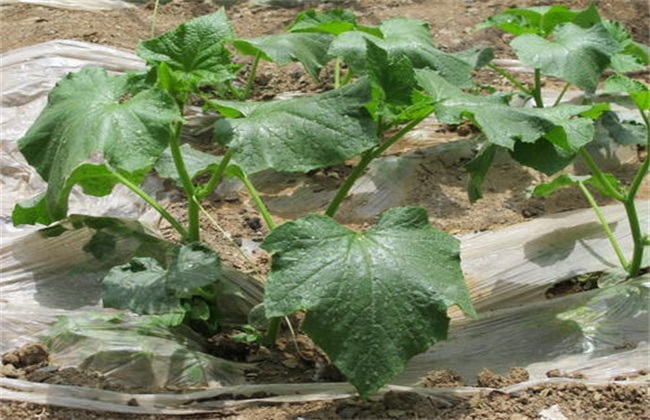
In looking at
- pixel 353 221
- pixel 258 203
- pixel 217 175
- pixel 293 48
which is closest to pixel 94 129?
pixel 217 175

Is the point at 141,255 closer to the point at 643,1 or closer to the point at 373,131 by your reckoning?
the point at 373,131

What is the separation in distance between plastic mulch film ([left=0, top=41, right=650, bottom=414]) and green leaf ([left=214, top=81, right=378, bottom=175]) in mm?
673

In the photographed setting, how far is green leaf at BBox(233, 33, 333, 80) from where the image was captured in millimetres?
3502

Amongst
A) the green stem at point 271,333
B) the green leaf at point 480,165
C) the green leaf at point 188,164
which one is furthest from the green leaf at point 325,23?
the green stem at point 271,333

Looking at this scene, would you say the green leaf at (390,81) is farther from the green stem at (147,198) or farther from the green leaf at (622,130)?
the green leaf at (622,130)

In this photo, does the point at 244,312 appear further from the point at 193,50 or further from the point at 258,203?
the point at 193,50

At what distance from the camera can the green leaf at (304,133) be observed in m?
2.72

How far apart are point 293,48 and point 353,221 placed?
845mm

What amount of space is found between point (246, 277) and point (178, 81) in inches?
29.0

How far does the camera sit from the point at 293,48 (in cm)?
360

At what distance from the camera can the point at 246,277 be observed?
11.2ft

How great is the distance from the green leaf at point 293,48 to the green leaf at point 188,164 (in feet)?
1.25

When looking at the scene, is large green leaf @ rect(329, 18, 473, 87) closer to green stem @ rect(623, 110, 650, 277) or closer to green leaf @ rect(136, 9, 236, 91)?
green leaf @ rect(136, 9, 236, 91)

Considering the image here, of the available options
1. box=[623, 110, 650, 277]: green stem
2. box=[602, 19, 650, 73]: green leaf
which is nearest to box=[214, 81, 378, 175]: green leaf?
box=[623, 110, 650, 277]: green stem
